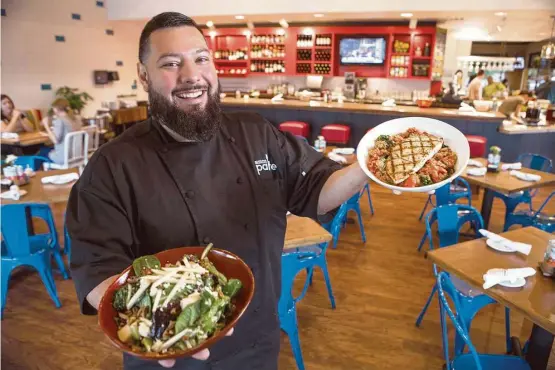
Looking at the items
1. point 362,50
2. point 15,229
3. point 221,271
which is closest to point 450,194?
point 221,271

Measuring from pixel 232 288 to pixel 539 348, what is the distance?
1818 millimetres

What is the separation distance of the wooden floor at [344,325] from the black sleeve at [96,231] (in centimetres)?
168

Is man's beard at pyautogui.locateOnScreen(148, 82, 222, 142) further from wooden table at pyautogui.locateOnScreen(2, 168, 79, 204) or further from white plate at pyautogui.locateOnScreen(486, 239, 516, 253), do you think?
wooden table at pyautogui.locateOnScreen(2, 168, 79, 204)

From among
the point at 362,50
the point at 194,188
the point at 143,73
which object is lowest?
the point at 194,188

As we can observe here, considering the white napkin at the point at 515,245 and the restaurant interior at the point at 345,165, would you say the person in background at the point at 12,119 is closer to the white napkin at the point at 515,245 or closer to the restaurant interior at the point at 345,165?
the restaurant interior at the point at 345,165

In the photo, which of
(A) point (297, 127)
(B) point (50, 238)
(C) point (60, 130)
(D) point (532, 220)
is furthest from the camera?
(A) point (297, 127)

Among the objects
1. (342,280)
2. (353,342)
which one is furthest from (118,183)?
(342,280)

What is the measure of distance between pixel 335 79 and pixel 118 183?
350 inches

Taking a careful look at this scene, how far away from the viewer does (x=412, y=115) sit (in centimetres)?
578

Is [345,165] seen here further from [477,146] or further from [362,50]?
[362,50]

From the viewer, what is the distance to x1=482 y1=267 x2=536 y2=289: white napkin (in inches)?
72.7

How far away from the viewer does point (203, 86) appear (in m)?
1.26

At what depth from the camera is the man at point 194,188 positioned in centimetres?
117

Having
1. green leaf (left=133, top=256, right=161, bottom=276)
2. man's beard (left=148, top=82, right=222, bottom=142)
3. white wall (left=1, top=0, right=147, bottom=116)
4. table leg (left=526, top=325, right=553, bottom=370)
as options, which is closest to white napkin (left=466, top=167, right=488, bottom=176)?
table leg (left=526, top=325, right=553, bottom=370)
